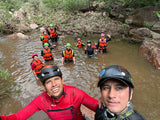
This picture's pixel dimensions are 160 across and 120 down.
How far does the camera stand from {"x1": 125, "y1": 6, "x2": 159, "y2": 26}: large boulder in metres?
9.16

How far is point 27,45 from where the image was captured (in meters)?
10.7

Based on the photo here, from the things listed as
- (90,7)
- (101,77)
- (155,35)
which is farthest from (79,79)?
(90,7)

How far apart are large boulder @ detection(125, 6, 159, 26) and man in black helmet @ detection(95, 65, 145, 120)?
32.5 feet

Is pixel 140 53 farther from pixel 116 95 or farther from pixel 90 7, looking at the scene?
pixel 90 7

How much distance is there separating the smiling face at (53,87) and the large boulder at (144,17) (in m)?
9.97

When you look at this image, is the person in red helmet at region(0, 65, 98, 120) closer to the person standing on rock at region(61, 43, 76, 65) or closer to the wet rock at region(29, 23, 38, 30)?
the person standing on rock at region(61, 43, 76, 65)

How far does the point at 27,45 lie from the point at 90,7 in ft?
32.9

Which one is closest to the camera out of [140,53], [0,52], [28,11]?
[140,53]

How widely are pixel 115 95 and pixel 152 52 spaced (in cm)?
681

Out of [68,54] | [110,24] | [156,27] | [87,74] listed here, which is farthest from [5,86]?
[156,27]

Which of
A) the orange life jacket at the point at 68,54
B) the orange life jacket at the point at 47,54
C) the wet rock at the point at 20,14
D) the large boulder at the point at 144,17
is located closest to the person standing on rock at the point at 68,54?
the orange life jacket at the point at 68,54

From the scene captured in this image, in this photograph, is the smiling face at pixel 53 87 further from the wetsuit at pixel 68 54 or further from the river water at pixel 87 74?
the wetsuit at pixel 68 54

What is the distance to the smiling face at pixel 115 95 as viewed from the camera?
4.23ft

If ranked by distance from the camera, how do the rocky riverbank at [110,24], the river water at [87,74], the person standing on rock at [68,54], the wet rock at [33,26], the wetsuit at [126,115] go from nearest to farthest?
the wetsuit at [126,115]
the river water at [87,74]
the person standing on rock at [68,54]
the rocky riverbank at [110,24]
the wet rock at [33,26]
